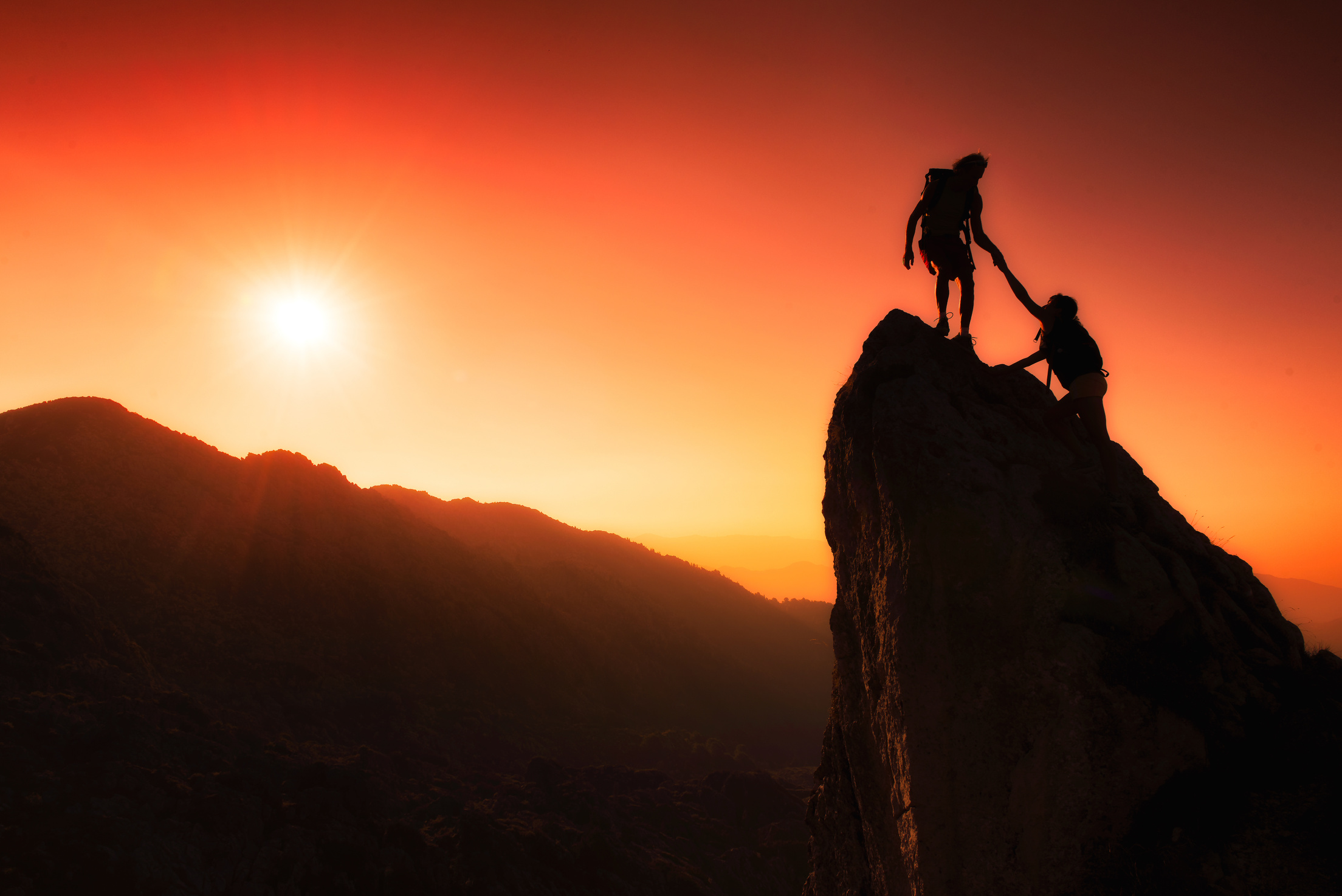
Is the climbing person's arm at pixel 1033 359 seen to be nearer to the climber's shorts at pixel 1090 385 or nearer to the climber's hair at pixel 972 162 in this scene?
the climber's shorts at pixel 1090 385

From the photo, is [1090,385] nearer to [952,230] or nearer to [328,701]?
[952,230]

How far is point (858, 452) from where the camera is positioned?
28.0 feet

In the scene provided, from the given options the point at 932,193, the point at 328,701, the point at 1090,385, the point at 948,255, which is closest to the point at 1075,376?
the point at 1090,385

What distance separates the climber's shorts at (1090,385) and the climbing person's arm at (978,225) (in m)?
2.21

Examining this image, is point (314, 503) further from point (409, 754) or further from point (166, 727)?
point (166, 727)

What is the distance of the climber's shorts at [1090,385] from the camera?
25.1ft

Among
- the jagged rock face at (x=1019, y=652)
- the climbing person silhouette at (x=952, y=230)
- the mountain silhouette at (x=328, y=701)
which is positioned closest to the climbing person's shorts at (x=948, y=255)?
the climbing person silhouette at (x=952, y=230)

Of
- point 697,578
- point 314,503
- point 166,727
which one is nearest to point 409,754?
point 166,727

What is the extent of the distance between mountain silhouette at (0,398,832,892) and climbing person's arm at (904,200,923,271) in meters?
23.7

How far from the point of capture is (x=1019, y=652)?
6.05 meters

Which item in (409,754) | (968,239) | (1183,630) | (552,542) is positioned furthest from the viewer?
(552,542)

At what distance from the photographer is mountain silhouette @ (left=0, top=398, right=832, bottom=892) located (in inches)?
746

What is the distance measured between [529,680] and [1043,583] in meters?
46.2

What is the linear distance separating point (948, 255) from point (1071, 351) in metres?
2.50
